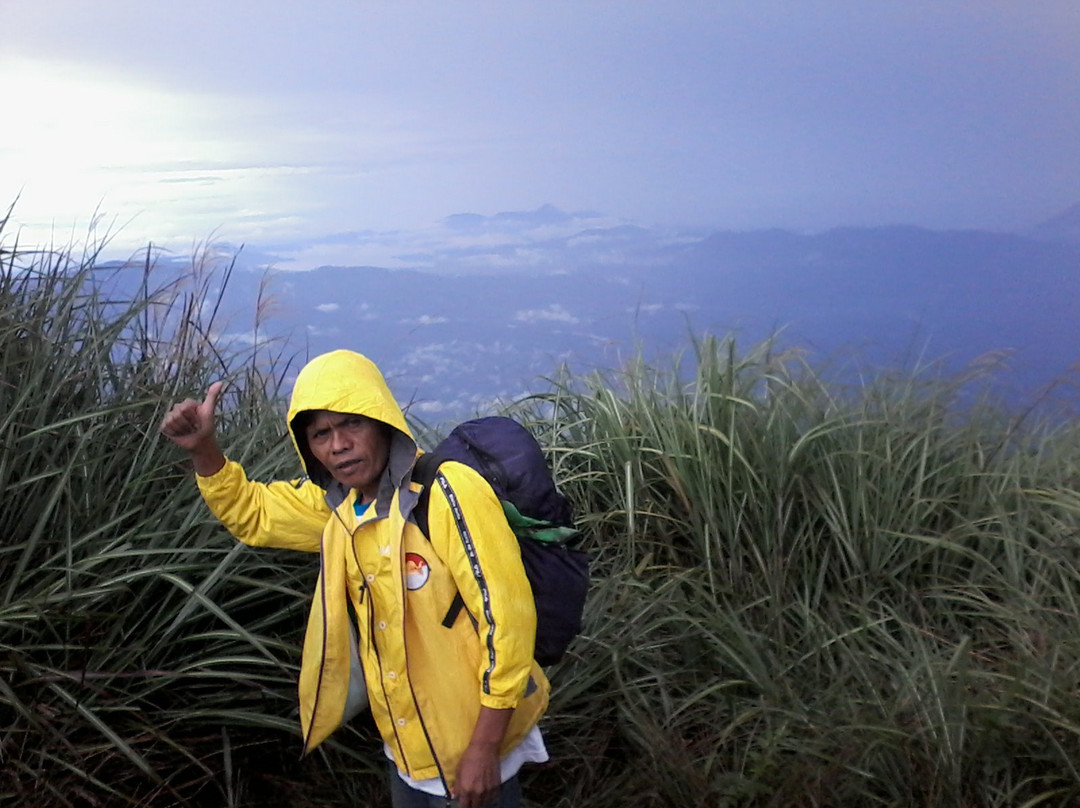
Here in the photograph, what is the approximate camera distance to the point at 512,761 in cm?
238

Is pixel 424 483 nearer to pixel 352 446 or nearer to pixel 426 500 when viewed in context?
pixel 426 500

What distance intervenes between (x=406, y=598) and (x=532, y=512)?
32 centimetres

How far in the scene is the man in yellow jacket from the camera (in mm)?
2166

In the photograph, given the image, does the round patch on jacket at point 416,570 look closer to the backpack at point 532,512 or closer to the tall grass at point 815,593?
the backpack at point 532,512

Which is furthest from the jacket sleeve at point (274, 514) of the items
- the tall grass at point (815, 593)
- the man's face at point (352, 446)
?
the tall grass at point (815, 593)

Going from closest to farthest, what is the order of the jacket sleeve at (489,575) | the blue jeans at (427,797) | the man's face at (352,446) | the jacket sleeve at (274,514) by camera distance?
1. the jacket sleeve at (489,575)
2. the man's face at (352,446)
3. the blue jeans at (427,797)
4. the jacket sleeve at (274,514)

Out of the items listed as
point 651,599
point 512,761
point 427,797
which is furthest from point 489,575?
point 651,599

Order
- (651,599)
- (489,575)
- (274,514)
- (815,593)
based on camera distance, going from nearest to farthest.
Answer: (489,575)
(274,514)
(651,599)
(815,593)

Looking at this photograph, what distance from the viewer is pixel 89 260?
4406 mm

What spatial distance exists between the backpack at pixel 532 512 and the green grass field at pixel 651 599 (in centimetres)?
92

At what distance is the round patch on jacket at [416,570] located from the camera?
88.0 inches

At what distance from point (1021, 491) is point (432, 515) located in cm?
318

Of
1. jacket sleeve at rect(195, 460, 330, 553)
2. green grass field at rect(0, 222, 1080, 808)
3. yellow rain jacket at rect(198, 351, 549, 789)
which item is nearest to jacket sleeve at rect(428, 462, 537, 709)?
yellow rain jacket at rect(198, 351, 549, 789)

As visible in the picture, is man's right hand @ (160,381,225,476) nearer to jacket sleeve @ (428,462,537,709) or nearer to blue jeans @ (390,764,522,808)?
jacket sleeve @ (428,462,537,709)
